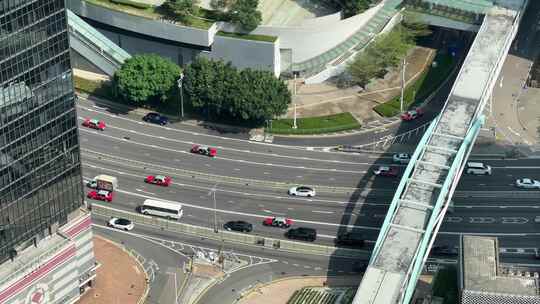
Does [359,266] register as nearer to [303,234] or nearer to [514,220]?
[303,234]

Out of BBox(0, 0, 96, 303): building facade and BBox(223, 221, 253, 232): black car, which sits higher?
BBox(0, 0, 96, 303): building facade

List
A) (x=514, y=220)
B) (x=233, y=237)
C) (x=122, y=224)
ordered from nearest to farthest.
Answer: (x=233, y=237)
(x=122, y=224)
(x=514, y=220)

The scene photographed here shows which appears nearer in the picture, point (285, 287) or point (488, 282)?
point (488, 282)

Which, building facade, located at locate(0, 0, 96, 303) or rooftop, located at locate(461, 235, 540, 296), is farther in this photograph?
rooftop, located at locate(461, 235, 540, 296)

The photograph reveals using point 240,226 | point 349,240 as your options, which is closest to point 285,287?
point 349,240

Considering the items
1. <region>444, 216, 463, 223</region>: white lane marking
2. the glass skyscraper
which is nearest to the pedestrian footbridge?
<region>444, 216, 463, 223</region>: white lane marking

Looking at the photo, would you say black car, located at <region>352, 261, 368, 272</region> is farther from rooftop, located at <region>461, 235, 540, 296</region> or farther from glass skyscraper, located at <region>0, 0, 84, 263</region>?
glass skyscraper, located at <region>0, 0, 84, 263</region>

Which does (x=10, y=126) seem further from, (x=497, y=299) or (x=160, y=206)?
(x=497, y=299)
